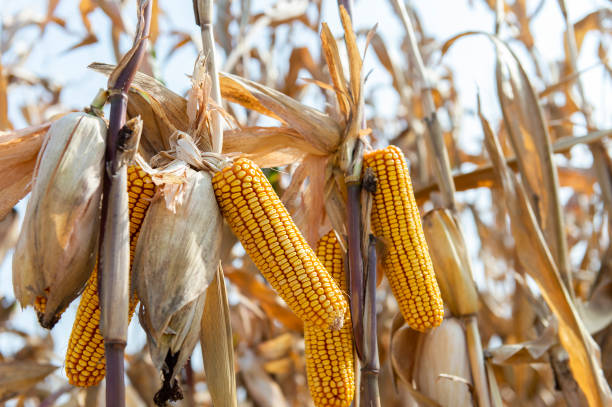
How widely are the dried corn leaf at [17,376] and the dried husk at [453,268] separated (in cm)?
208

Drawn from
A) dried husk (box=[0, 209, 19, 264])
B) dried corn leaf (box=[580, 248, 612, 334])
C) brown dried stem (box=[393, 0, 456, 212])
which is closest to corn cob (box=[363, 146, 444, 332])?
brown dried stem (box=[393, 0, 456, 212])

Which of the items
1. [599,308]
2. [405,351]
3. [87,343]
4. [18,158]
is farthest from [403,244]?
[599,308]

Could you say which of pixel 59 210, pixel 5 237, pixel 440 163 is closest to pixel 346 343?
pixel 59 210

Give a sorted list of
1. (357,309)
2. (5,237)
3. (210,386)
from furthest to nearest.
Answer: (5,237)
(357,309)
(210,386)

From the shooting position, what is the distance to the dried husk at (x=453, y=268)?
100 inches

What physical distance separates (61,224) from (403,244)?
108 centimetres

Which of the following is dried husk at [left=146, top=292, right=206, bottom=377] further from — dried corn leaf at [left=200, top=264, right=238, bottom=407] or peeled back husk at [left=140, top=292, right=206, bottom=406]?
dried corn leaf at [left=200, top=264, right=238, bottom=407]

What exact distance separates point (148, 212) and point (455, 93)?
215 inches

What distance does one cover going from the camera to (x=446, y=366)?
2.48 metres

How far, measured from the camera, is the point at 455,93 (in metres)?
6.48

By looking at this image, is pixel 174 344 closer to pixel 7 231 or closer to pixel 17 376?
pixel 17 376

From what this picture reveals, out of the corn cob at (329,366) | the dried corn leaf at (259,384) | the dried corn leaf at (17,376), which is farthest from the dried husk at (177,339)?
the dried corn leaf at (259,384)

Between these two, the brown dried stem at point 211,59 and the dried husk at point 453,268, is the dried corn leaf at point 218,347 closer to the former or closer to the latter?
the brown dried stem at point 211,59

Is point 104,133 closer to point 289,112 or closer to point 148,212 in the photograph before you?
point 148,212
